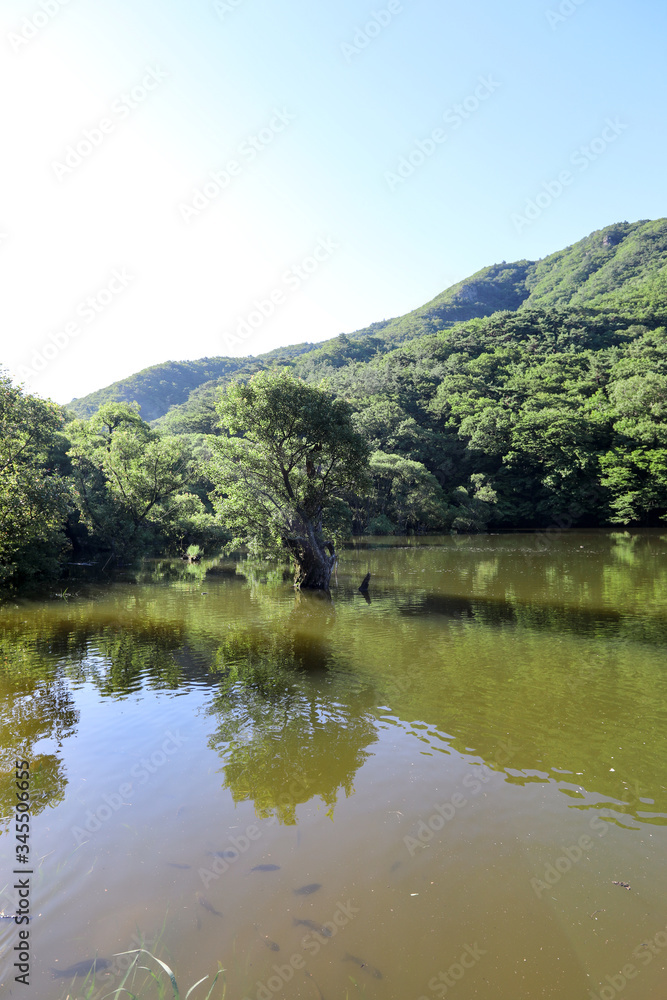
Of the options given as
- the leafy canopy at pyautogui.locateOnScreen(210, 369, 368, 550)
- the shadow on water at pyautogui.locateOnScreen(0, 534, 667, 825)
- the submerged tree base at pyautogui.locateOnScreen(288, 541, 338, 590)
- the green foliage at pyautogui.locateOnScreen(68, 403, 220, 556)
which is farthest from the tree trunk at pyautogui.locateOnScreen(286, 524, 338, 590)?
the green foliage at pyautogui.locateOnScreen(68, 403, 220, 556)

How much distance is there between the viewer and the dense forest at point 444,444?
2906cm

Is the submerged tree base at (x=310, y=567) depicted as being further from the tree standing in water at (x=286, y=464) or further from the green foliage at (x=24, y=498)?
the green foliage at (x=24, y=498)

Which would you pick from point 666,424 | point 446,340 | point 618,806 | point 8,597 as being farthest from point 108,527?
point 446,340

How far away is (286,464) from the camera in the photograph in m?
28.5

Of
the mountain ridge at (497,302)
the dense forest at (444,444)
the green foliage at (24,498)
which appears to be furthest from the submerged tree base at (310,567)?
the mountain ridge at (497,302)

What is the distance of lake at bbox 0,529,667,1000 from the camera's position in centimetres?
446

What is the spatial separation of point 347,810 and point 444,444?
2713 inches

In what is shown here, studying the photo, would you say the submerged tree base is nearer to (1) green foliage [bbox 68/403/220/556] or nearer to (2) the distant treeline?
(2) the distant treeline

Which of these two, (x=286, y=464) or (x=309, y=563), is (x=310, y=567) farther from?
(x=286, y=464)

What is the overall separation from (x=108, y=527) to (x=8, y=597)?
54.8 ft

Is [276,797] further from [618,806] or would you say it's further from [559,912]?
[618,806]

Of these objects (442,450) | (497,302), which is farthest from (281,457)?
(497,302)

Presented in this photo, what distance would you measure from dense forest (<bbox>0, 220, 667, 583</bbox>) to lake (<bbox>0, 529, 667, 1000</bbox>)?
667 inches

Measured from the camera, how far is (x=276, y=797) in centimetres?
702
